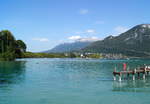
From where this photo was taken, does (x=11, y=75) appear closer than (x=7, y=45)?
Yes

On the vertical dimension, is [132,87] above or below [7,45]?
below

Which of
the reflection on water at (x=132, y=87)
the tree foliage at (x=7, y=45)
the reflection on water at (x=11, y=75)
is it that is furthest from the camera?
the tree foliage at (x=7, y=45)

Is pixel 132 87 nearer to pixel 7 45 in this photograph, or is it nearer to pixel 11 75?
pixel 11 75

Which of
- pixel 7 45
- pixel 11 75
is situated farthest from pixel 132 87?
pixel 7 45

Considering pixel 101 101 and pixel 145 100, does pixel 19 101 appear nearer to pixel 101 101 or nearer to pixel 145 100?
pixel 101 101

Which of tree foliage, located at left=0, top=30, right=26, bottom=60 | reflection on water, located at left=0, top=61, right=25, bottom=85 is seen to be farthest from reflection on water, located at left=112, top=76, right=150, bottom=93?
tree foliage, located at left=0, top=30, right=26, bottom=60

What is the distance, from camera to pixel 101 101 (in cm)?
3011

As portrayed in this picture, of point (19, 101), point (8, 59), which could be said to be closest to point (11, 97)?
point (19, 101)

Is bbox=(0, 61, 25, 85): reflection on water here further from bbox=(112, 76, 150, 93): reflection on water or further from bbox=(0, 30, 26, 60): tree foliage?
bbox=(0, 30, 26, 60): tree foliage

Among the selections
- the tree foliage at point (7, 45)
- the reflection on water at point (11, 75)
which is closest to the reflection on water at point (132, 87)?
the reflection on water at point (11, 75)

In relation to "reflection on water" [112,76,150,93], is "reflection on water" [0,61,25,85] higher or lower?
higher

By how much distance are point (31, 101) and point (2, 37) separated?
13795cm

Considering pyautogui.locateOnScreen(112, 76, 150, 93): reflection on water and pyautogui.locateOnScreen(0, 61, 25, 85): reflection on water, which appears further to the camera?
pyautogui.locateOnScreen(0, 61, 25, 85): reflection on water

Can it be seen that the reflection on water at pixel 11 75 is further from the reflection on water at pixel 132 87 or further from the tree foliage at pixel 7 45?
the tree foliage at pixel 7 45
